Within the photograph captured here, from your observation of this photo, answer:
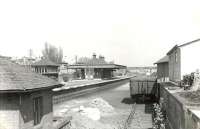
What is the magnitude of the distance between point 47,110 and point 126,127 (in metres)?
6.12

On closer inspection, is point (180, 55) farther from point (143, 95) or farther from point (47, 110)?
point (47, 110)

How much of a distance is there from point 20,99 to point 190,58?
708 inches

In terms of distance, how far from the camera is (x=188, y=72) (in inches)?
971

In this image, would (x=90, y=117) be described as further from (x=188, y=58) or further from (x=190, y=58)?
(x=190, y=58)

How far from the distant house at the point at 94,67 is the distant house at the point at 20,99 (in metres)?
51.5

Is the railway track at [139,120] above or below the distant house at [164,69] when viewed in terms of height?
below

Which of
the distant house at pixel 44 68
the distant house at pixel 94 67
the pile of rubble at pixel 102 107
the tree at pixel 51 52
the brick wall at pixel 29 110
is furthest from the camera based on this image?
the tree at pixel 51 52

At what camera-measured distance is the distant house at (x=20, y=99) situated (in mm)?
9789

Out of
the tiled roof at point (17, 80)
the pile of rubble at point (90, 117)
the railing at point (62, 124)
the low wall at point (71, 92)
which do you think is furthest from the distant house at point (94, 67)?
the tiled roof at point (17, 80)

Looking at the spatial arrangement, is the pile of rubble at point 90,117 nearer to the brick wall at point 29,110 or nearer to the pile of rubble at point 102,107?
the pile of rubble at point 102,107

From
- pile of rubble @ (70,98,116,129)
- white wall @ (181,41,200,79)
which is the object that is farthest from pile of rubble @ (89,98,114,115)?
white wall @ (181,41,200,79)

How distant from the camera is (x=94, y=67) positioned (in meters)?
65.2

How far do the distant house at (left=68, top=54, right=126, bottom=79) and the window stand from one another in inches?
2024

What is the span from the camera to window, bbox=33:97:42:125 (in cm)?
1125
